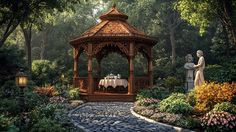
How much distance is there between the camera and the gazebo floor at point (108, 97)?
2398 centimetres

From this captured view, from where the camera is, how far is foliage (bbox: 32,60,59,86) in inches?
1207

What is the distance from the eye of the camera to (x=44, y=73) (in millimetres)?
31781

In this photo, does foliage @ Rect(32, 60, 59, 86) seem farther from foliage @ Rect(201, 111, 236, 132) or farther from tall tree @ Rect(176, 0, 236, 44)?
foliage @ Rect(201, 111, 236, 132)

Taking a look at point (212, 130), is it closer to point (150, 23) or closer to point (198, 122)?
point (198, 122)

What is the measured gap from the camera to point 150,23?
168ft

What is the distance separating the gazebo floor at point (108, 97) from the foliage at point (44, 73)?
738 cm

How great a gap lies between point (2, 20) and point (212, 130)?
14.6 m

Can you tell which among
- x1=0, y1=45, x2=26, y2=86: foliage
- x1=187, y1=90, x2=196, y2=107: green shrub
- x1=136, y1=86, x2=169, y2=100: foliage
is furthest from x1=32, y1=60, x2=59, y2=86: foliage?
x1=187, y1=90, x2=196, y2=107: green shrub

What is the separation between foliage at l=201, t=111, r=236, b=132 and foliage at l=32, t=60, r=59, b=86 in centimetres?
2113

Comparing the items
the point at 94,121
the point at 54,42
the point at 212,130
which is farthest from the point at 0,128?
the point at 54,42

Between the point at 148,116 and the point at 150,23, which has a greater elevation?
the point at 150,23

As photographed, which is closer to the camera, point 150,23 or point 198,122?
point 198,122

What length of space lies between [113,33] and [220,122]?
1421 centimetres

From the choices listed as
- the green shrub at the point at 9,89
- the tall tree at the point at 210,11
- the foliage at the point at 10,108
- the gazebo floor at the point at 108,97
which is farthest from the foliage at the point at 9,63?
the tall tree at the point at 210,11
